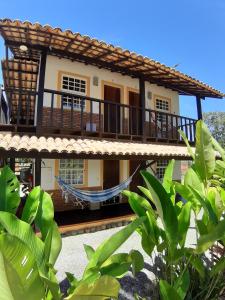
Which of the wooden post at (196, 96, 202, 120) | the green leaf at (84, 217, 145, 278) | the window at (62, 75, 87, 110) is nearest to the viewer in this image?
the green leaf at (84, 217, 145, 278)

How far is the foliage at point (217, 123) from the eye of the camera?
44522mm

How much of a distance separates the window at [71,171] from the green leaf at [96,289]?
28.9ft


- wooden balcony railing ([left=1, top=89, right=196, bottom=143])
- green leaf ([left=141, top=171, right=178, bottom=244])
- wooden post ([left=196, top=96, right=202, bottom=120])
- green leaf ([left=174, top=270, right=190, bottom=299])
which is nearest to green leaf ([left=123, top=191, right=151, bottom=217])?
green leaf ([left=141, top=171, right=178, bottom=244])

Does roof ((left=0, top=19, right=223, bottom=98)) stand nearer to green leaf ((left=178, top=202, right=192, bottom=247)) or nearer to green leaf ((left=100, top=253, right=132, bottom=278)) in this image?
green leaf ((left=178, top=202, right=192, bottom=247))

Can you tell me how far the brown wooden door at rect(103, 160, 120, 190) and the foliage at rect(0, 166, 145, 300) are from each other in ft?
28.9

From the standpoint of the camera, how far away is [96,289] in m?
1.78

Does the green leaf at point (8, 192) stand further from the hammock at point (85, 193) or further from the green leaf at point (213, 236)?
the hammock at point (85, 193)

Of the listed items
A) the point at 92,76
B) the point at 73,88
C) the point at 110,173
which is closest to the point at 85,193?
the point at 110,173

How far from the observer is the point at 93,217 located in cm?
938

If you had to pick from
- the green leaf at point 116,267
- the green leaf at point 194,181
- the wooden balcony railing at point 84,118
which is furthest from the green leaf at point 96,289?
the wooden balcony railing at point 84,118

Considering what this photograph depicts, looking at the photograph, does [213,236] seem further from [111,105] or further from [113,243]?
[111,105]

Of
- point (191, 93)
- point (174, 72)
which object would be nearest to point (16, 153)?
point (174, 72)

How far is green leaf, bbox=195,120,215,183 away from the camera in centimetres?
286

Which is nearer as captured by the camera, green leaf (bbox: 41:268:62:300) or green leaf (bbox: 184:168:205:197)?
green leaf (bbox: 41:268:62:300)
